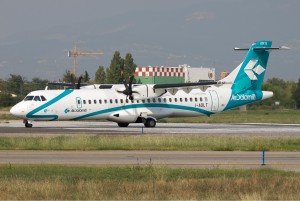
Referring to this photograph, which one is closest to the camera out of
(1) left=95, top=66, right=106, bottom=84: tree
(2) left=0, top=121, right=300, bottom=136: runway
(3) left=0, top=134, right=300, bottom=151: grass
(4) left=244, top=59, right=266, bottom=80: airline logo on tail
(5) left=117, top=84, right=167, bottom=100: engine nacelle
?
(3) left=0, top=134, right=300, bottom=151: grass

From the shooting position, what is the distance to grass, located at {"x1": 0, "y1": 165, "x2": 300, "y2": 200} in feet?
63.4

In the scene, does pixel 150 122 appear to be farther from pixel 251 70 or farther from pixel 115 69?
pixel 115 69

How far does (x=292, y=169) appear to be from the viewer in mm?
25344

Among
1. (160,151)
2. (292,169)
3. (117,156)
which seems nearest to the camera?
(292,169)

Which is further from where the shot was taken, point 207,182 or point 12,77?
point 12,77

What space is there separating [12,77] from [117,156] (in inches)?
3152

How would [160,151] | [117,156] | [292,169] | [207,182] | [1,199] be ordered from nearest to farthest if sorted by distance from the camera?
[1,199] < [207,182] < [292,169] < [117,156] < [160,151]

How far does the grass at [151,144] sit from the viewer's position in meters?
34.6

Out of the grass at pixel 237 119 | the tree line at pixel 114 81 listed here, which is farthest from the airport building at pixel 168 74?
the grass at pixel 237 119

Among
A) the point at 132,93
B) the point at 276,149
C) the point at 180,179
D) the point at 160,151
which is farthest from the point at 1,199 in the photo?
the point at 132,93

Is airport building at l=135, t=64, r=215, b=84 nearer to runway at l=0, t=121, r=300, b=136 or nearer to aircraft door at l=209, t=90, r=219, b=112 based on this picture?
runway at l=0, t=121, r=300, b=136

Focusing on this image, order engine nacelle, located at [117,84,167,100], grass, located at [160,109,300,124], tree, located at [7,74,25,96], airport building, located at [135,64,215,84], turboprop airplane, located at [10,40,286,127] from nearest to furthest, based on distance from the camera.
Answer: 1. turboprop airplane, located at [10,40,286,127]
2. engine nacelle, located at [117,84,167,100]
3. grass, located at [160,109,300,124]
4. tree, located at [7,74,25,96]
5. airport building, located at [135,64,215,84]

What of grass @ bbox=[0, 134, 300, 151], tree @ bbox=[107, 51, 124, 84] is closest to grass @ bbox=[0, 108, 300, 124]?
grass @ bbox=[0, 134, 300, 151]

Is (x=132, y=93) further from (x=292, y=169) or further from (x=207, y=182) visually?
(x=207, y=182)
